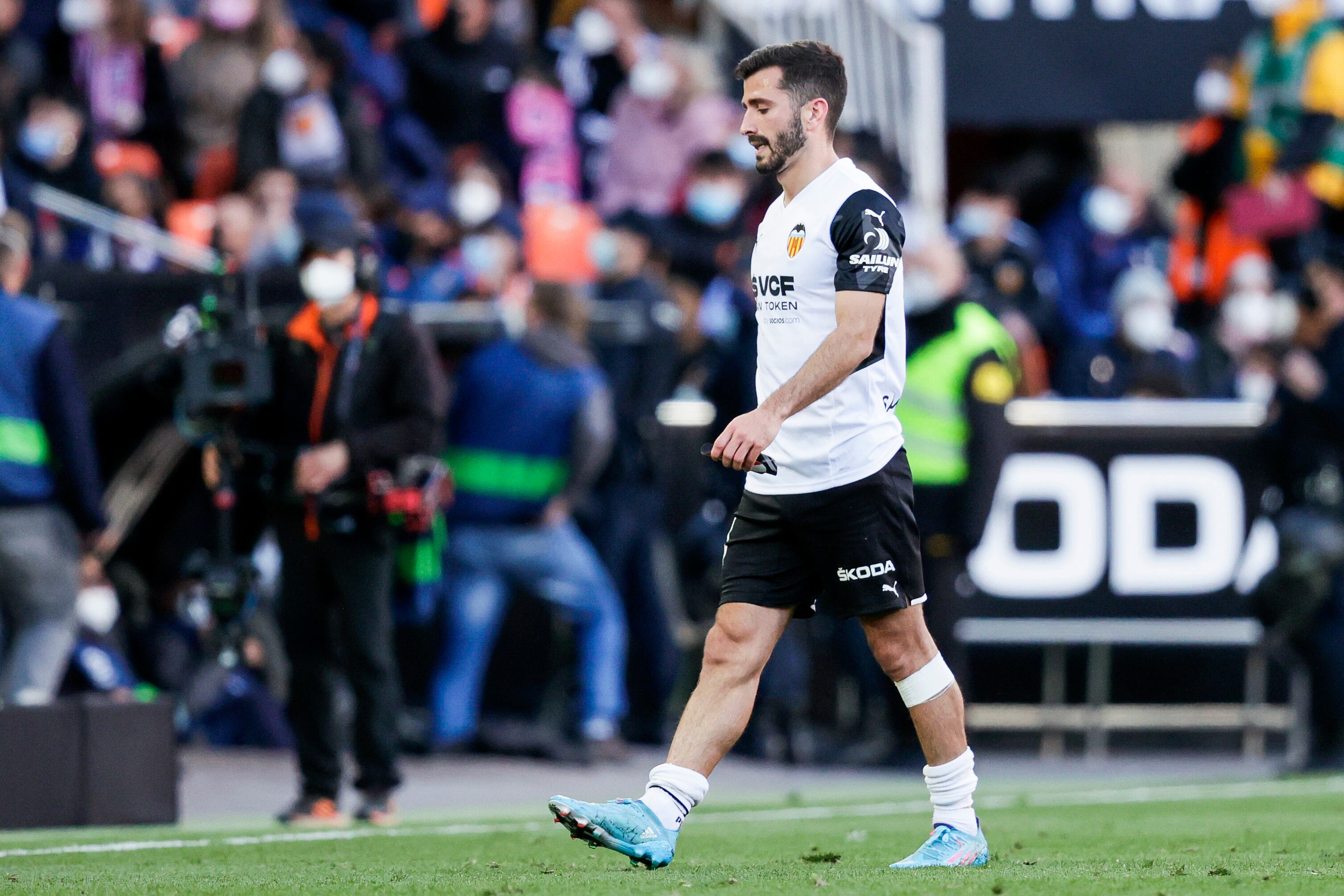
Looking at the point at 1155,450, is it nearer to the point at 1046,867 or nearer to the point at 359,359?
the point at 359,359

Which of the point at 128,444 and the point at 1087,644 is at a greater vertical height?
the point at 128,444

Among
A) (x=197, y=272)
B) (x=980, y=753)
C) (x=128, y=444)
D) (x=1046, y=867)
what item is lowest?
(x=980, y=753)

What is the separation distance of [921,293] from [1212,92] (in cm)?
741

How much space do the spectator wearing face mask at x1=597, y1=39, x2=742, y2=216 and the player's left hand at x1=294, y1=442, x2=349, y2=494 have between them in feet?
24.0

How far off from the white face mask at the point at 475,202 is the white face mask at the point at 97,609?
13.4 ft

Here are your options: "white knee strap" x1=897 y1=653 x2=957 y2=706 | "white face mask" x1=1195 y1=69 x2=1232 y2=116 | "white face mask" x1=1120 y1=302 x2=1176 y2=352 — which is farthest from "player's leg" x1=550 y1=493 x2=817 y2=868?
"white face mask" x1=1195 y1=69 x2=1232 y2=116

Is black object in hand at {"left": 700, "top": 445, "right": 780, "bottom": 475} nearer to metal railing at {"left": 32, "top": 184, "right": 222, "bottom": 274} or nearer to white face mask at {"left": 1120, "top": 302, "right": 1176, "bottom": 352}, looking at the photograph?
metal railing at {"left": 32, "top": 184, "right": 222, "bottom": 274}

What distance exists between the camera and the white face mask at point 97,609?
10445 mm

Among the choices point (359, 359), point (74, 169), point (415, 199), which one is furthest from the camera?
point (415, 199)

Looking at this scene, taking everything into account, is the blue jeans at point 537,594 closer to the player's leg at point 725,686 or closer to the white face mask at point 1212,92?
the player's leg at point 725,686

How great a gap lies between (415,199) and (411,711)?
13.5 feet

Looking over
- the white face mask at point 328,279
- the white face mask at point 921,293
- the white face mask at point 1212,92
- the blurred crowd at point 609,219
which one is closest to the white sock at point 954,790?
the white face mask at point 328,279

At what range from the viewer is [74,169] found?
12875 millimetres

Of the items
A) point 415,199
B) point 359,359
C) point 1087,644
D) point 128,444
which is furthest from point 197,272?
point 1087,644
